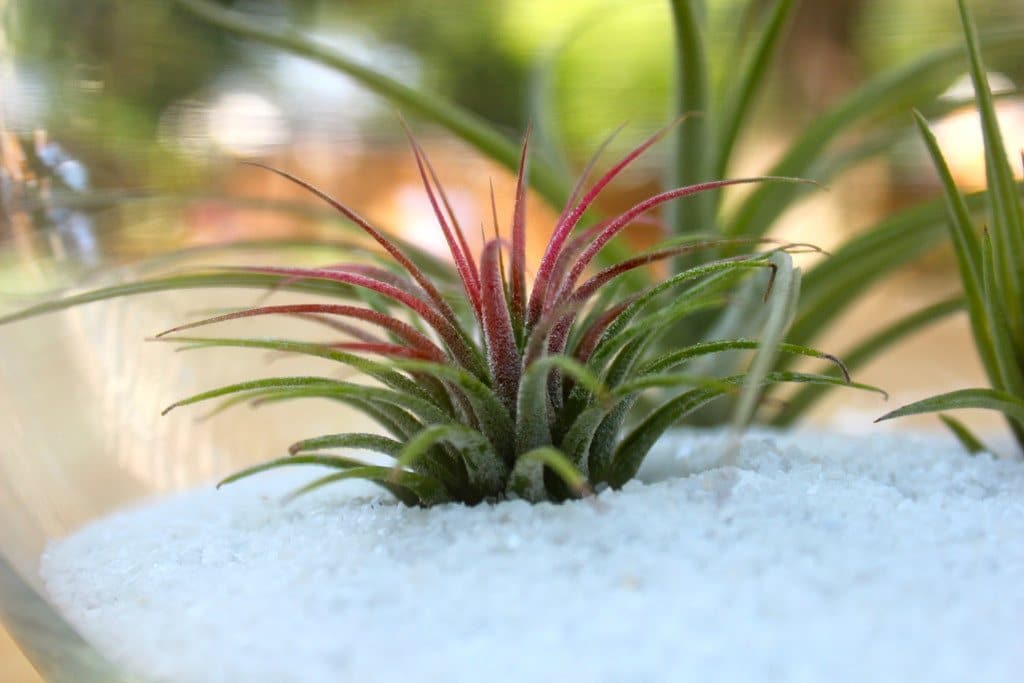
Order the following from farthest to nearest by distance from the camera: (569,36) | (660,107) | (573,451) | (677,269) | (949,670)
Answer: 1. (660,107)
2. (569,36)
3. (677,269)
4. (573,451)
5. (949,670)

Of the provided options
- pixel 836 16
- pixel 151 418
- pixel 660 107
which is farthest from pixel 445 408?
pixel 836 16

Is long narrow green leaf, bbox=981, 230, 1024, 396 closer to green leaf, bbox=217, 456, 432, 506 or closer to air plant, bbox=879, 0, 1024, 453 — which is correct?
air plant, bbox=879, 0, 1024, 453

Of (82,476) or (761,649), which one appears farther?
(82,476)

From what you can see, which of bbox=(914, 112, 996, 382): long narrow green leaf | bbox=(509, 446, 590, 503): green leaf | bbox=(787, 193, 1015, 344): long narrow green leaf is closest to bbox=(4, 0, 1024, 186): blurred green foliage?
bbox=(787, 193, 1015, 344): long narrow green leaf

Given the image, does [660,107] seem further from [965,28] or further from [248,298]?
[965,28]

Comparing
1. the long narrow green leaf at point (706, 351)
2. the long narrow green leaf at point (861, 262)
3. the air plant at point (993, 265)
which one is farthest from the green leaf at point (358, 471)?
the long narrow green leaf at point (861, 262)

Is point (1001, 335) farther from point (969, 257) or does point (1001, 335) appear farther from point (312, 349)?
point (312, 349)

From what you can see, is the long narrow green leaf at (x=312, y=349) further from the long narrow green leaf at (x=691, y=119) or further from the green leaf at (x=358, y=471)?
the long narrow green leaf at (x=691, y=119)

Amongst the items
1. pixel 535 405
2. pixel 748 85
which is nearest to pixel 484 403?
pixel 535 405
